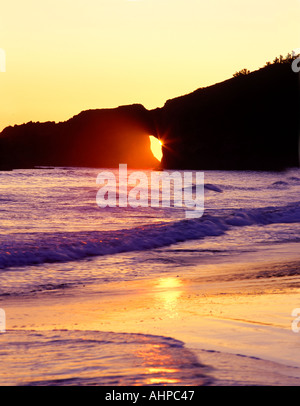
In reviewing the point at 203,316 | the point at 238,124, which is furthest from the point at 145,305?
the point at 238,124

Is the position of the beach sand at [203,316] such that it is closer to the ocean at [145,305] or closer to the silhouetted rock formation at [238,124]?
the ocean at [145,305]

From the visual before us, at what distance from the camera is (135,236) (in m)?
13.3

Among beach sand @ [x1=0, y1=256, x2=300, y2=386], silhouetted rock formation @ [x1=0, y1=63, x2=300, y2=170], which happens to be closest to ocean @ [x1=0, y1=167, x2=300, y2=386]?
beach sand @ [x1=0, y1=256, x2=300, y2=386]

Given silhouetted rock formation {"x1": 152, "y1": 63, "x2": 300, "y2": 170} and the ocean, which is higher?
silhouetted rock formation {"x1": 152, "y1": 63, "x2": 300, "y2": 170}

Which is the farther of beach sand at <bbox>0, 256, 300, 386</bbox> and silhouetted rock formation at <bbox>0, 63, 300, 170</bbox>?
silhouetted rock formation at <bbox>0, 63, 300, 170</bbox>

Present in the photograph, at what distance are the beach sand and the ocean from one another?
1cm

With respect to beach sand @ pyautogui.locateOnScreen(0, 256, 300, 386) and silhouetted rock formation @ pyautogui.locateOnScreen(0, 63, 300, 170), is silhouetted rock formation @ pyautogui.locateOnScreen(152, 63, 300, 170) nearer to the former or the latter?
silhouetted rock formation @ pyautogui.locateOnScreen(0, 63, 300, 170)

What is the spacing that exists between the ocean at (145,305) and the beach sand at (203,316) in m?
0.01

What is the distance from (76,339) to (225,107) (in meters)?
116

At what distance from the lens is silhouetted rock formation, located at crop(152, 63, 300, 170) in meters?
111

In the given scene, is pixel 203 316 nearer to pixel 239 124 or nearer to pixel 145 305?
pixel 145 305

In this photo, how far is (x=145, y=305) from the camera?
622cm
